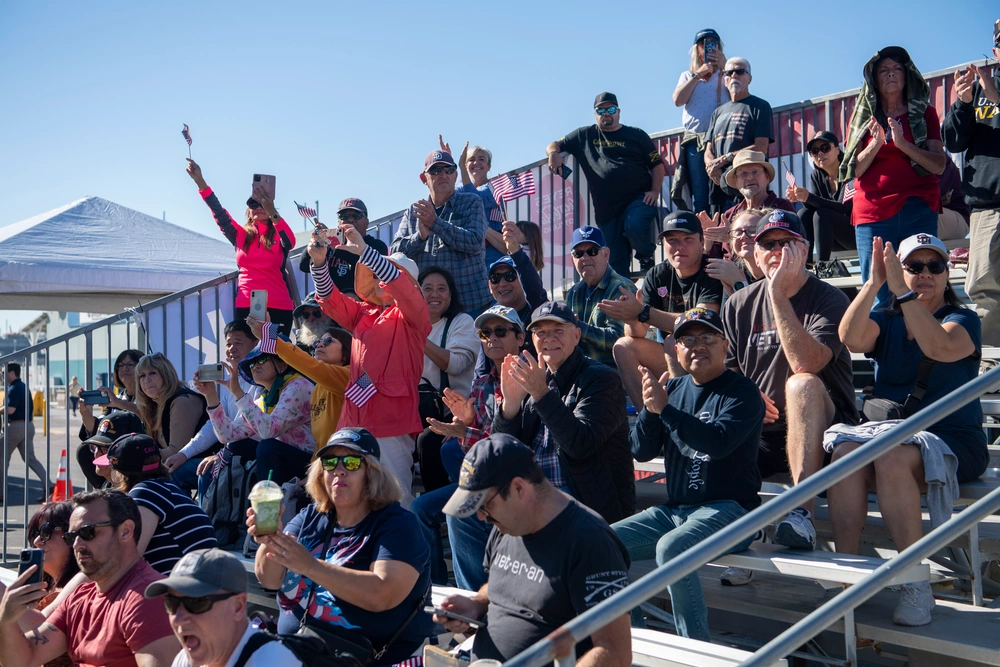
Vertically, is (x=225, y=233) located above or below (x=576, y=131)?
below

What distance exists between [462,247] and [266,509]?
4.09 metres

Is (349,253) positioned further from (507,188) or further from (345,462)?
(345,462)

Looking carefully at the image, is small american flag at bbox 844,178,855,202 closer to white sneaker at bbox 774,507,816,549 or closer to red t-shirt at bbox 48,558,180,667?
white sneaker at bbox 774,507,816,549

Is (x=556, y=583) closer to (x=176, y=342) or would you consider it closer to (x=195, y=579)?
(x=195, y=579)

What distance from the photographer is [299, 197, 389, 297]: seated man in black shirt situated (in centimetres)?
737

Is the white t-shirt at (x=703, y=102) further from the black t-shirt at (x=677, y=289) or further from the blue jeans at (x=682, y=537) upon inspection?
the blue jeans at (x=682, y=537)

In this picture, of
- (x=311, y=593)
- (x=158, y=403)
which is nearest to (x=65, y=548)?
(x=311, y=593)

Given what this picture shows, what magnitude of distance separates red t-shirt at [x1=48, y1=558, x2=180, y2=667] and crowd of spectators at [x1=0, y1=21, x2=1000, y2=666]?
0.01 metres

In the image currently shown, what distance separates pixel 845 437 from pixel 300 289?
6096 mm

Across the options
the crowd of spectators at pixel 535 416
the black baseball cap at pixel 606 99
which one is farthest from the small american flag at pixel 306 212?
the black baseball cap at pixel 606 99

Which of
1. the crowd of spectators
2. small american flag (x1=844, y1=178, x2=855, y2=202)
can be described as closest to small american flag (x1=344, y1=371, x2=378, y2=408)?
the crowd of spectators

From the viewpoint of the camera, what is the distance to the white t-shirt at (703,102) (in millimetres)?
8312

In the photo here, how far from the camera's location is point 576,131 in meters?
8.77

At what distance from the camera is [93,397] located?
7.12m
